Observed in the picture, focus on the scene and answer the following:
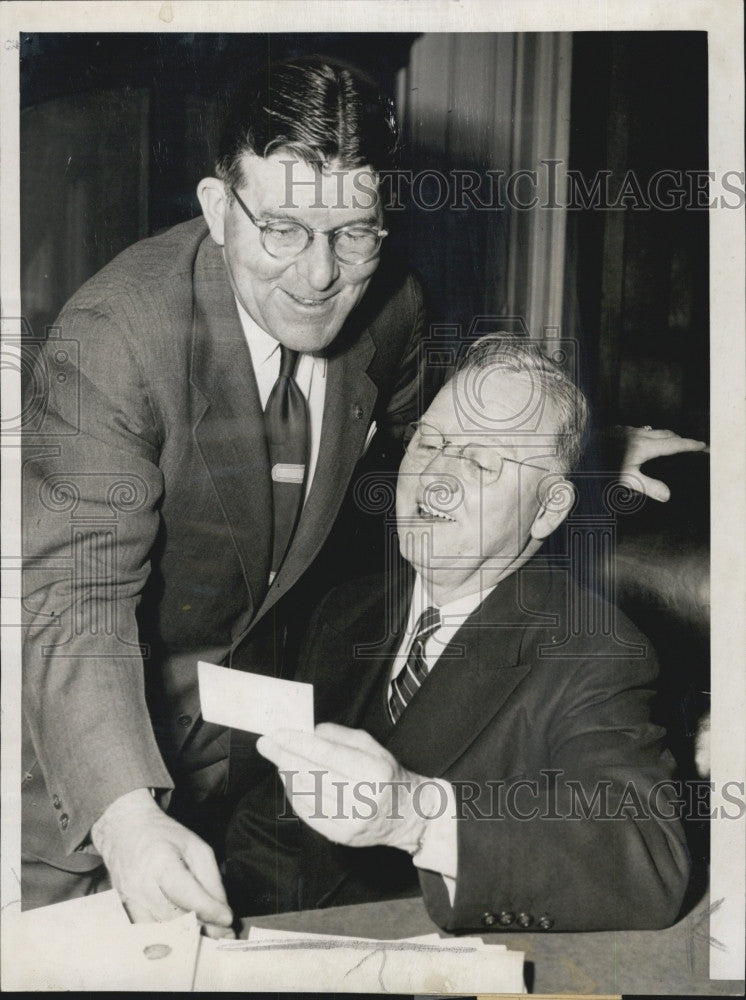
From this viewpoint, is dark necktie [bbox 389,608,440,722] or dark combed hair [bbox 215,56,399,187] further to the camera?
dark necktie [bbox 389,608,440,722]

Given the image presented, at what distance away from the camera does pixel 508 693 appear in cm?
262

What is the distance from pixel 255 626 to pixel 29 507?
0.62m

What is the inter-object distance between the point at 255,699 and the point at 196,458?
1.92 feet

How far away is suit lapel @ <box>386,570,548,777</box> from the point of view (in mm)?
2621

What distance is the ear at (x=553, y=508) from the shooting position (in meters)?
→ 2.62

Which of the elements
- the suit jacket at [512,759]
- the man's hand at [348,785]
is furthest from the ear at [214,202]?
the man's hand at [348,785]

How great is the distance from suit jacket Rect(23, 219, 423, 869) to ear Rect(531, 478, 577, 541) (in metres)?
0.37

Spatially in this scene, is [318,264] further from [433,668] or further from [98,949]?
[98,949]

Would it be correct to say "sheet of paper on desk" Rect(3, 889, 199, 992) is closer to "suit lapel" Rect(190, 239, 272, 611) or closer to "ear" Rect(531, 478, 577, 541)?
"suit lapel" Rect(190, 239, 272, 611)

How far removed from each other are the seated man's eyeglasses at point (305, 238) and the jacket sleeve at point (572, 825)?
3.62 ft

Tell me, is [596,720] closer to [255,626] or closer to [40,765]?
[255,626]

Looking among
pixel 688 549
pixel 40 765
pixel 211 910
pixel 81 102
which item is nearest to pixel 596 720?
pixel 688 549

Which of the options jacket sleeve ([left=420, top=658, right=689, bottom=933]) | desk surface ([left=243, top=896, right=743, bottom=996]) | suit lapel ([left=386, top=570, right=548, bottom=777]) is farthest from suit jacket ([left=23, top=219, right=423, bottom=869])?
jacket sleeve ([left=420, top=658, right=689, bottom=933])

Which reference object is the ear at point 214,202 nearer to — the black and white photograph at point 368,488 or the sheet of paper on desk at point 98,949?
the black and white photograph at point 368,488
